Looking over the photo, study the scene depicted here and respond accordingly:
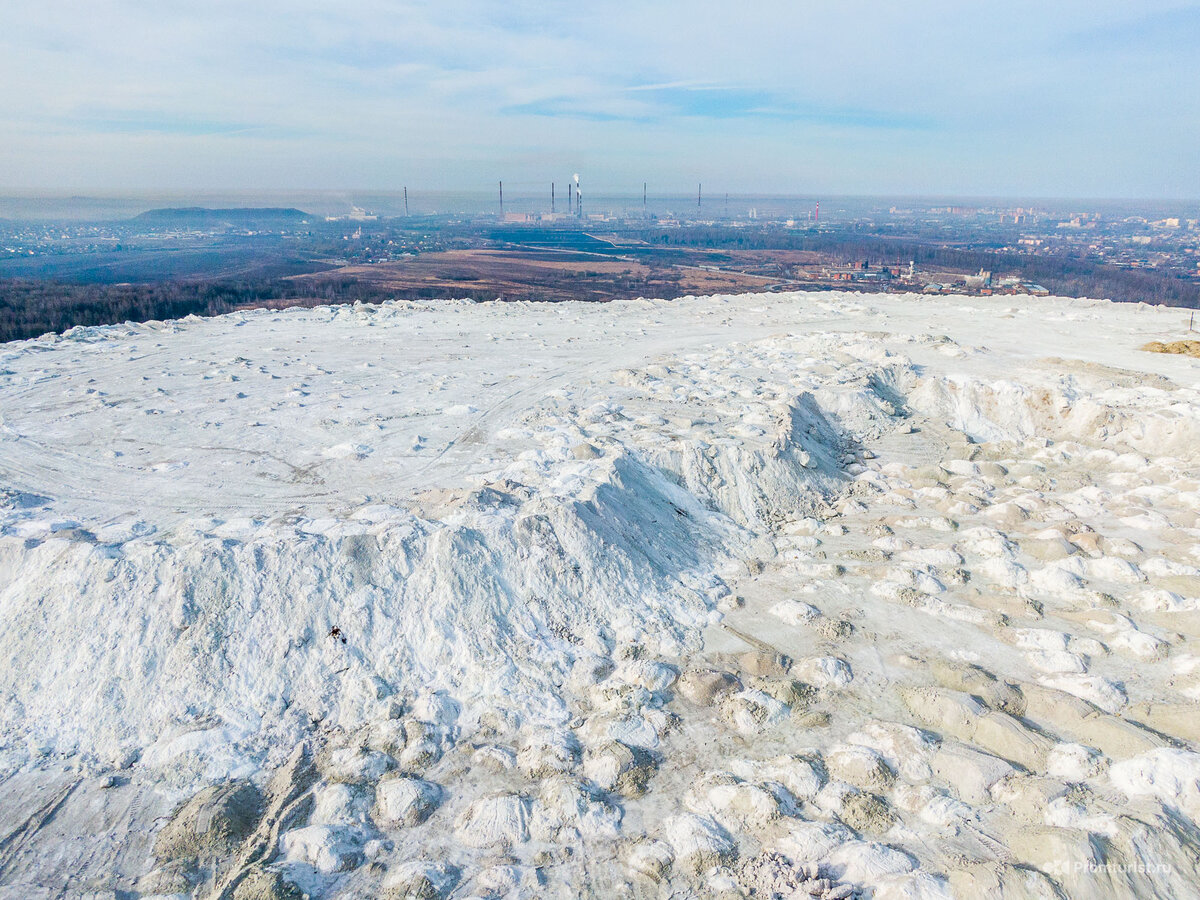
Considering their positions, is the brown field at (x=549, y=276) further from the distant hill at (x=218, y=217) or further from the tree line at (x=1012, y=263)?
the distant hill at (x=218, y=217)

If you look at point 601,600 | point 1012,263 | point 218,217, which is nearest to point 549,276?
point 1012,263

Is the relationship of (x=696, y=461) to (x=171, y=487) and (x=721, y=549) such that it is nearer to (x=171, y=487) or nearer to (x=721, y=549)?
(x=721, y=549)

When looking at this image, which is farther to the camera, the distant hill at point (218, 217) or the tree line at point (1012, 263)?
the distant hill at point (218, 217)

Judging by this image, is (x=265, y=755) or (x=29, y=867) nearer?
(x=29, y=867)

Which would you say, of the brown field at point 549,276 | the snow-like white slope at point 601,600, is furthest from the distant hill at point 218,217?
the snow-like white slope at point 601,600

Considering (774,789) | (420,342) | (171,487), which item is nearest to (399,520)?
(171,487)

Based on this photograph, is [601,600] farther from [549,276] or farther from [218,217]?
[218,217]
